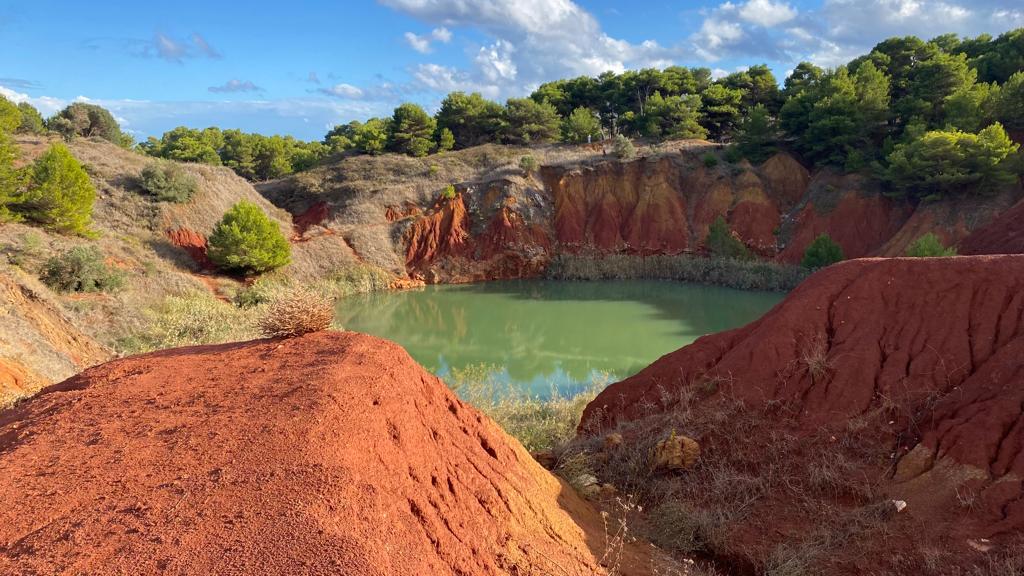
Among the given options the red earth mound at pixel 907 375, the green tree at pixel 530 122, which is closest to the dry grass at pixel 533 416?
the red earth mound at pixel 907 375

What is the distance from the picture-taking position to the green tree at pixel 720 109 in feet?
132

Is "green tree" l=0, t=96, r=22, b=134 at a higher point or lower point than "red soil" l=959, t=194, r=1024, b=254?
higher

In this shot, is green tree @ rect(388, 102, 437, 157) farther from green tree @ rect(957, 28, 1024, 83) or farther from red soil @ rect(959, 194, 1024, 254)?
green tree @ rect(957, 28, 1024, 83)

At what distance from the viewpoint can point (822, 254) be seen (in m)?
25.5

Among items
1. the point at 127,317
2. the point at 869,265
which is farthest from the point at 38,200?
the point at 869,265

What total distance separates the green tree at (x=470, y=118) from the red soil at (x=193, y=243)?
72.2ft

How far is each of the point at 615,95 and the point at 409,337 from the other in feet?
106

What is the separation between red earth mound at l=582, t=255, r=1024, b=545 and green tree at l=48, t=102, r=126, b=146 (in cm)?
4262

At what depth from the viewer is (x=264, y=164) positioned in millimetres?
47875

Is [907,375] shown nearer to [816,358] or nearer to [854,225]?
[816,358]

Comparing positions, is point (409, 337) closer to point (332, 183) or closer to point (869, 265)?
point (869, 265)

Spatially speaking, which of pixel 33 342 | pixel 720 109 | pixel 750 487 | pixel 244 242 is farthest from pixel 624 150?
pixel 750 487

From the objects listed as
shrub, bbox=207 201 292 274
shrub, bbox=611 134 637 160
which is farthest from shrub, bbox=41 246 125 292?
shrub, bbox=611 134 637 160

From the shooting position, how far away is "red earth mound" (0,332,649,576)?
3131mm
